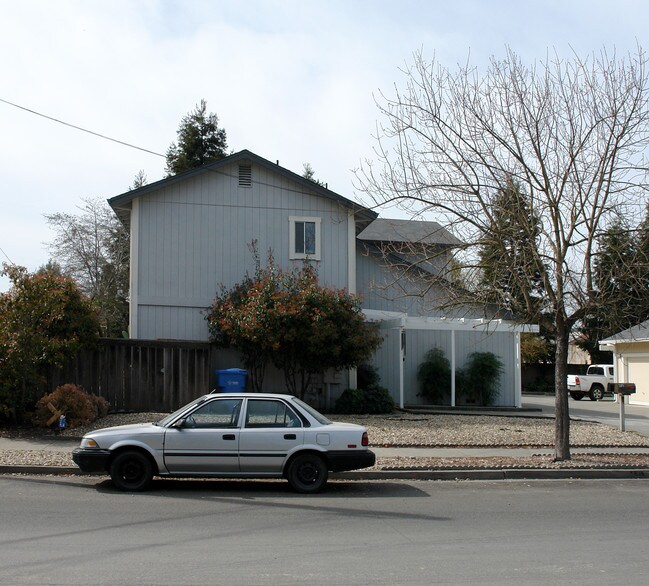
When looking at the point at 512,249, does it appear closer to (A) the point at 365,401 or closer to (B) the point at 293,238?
(A) the point at 365,401

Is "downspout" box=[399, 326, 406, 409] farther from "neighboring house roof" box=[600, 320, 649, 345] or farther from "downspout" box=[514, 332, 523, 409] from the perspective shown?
"neighboring house roof" box=[600, 320, 649, 345]

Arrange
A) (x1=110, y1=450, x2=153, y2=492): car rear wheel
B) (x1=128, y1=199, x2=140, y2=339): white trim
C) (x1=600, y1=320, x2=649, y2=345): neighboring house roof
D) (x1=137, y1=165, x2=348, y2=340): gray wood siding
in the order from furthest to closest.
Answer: (x1=600, y1=320, x2=649, y2=345): neighboring house roof < (x1=137, y1=165, x2=348, y2=340): gray wood siding < (x1=128, y1=199, x2=140, y2=339): white trim < (x1=110, y1=450, x2=153, y2=492): car rear wheel

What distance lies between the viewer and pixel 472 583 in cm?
657

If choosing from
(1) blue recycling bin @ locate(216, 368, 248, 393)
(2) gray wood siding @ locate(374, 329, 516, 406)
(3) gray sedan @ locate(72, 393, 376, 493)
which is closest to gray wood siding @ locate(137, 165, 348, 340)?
(1) blue recycling bin @ locate(216, 368, 248, 393)

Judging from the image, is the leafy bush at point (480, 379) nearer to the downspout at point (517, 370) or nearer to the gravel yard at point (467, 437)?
the downspout at point (517, 370)

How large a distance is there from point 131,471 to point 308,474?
2.52m

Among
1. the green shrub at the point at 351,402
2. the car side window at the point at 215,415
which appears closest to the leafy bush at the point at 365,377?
the green shrub at the point at 351,402

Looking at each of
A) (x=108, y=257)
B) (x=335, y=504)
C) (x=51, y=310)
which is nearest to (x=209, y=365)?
(x=51, y=310)

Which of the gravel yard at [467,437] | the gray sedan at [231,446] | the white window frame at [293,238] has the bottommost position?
A: the gravel yard at [467,437]

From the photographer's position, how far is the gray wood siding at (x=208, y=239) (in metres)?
22.3

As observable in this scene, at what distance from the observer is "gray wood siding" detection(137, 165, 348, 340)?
22.3 metres

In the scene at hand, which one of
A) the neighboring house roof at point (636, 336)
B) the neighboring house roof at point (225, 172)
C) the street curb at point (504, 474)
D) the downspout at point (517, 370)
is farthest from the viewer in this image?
the neighboring house roof at point (636, 336)

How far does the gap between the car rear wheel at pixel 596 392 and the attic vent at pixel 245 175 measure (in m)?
22.6

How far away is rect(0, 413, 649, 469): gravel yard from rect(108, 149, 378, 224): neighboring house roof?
637 centimetres
